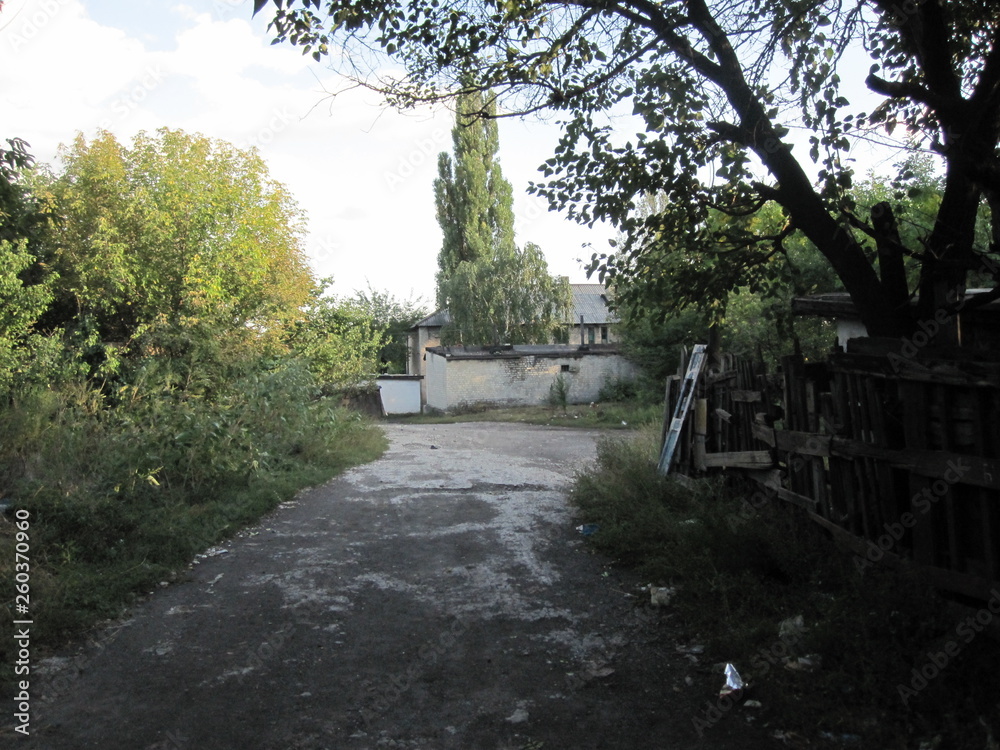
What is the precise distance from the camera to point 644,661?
4.59 metres

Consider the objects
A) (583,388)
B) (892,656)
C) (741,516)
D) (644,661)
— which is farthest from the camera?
(583,388)

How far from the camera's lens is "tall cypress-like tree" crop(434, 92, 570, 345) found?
130ft

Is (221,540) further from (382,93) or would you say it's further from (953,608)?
(953,608)

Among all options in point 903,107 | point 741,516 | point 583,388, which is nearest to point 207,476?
point 741,516

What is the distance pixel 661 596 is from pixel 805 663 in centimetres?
157

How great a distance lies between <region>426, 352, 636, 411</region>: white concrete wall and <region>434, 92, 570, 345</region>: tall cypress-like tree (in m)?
4.10

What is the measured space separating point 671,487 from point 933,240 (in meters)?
3.86

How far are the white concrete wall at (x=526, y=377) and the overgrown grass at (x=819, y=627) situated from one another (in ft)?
97.0

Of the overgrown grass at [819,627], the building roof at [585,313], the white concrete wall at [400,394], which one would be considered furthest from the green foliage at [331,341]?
the building roof at [585,313]

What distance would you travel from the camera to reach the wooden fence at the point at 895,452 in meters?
4.08

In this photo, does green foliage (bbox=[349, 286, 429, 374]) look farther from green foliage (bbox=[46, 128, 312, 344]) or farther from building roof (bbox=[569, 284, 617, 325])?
green foliage (bbox=[46, 128, 312, 344])

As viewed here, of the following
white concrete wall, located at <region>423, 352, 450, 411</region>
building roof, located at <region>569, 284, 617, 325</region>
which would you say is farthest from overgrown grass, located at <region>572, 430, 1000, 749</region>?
building roof, located at <region>569, 284, 617, 325</region>
